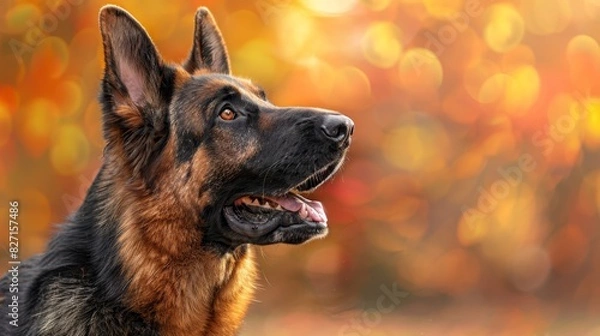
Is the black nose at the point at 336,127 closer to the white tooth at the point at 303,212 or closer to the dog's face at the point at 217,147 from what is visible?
the dog's face at the point at 217,147

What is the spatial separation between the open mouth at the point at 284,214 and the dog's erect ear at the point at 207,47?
101 centimetres

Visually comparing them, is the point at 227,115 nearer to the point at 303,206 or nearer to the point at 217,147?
the point at 217,147

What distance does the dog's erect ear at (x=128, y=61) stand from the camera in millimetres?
3779

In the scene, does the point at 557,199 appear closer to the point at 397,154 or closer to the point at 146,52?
the point at 397,154

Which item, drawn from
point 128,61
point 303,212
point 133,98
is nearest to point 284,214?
point 303,212

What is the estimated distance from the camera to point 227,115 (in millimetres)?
4070

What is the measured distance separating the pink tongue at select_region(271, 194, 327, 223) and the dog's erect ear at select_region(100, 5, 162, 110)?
2.84 feet

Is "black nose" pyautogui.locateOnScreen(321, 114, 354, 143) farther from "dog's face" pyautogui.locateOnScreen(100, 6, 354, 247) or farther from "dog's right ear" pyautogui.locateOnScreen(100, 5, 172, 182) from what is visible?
"dog's right ear" pyautogui.locateOnScreen(100, 5, 172, 182)

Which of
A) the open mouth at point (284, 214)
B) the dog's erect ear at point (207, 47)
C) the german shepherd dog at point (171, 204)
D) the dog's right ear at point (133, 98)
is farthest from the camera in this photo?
the dog's erect ear at point (207, 47)

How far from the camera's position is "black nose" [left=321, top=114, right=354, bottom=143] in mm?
3924

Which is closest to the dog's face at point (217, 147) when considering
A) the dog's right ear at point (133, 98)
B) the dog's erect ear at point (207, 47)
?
the dog's right ear at point (133, 98)

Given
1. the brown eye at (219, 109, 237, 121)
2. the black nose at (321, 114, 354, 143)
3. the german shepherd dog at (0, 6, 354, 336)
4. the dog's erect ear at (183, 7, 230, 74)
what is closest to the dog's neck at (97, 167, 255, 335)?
the german shepherd dog at (0, 6, 354, 336)

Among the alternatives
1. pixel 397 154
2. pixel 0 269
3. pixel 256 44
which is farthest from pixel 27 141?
pixel 397 154

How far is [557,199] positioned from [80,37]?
532cm
